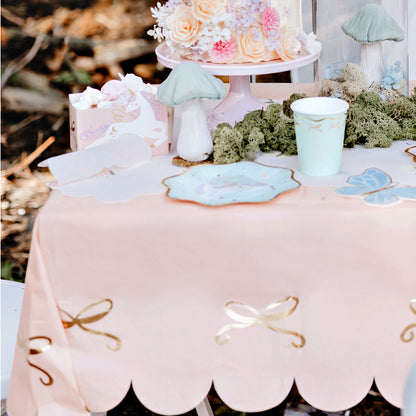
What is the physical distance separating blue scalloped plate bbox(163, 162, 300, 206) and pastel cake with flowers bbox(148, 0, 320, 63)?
0.26 metres

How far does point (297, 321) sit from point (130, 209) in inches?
12.9

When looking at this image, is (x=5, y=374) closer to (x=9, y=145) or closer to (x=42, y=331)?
(x=42, y=331)

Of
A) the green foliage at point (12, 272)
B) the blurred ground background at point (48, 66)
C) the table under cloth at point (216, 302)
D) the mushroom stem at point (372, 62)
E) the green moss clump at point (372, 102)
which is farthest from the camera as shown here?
the blurred ground background at point (48, 66)

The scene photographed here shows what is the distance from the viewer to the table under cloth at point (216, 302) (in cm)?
94

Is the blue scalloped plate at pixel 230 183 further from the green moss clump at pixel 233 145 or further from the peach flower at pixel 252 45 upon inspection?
the peach flower at pixel 252 45

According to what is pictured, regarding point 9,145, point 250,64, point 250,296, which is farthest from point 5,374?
point 9,145

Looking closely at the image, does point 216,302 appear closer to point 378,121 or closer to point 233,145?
point 233,145

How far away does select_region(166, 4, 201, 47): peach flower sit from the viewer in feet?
3.90

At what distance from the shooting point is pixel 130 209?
0.95m

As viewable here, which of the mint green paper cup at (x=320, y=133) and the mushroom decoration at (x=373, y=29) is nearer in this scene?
the mint green paper cup at (x=320, y=133)

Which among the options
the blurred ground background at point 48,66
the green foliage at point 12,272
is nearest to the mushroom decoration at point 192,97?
the green foliage at point 12,272

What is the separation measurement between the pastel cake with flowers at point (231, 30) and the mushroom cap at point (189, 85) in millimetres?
183

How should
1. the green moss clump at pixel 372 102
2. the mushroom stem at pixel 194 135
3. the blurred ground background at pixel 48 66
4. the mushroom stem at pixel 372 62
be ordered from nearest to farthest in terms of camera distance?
the mushroom stem at pixel 194 135, the green moss clump at pixel 372 102, the mushroom stem at pixel 372 62, the blurred ground background at pixel 48 66

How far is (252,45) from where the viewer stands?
120 cm
